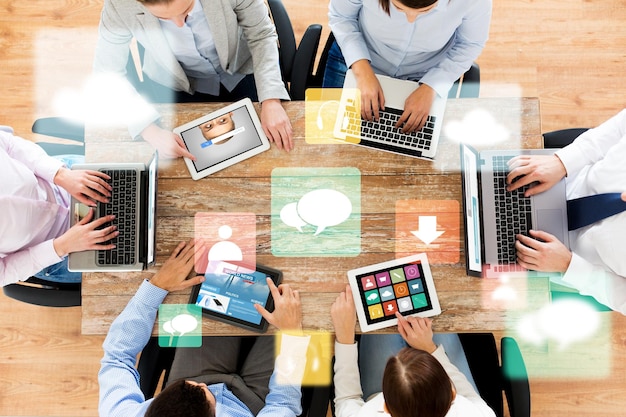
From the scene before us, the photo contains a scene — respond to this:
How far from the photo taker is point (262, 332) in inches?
67.3

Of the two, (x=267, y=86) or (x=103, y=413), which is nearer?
(x=103, y=413)

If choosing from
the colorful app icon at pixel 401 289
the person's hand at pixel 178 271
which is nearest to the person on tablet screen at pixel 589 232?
the colorful app icon at pixel 401 289

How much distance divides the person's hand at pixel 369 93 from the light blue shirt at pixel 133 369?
788 millimetres

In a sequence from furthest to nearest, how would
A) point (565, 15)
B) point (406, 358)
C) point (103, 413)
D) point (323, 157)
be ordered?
1. point (565, 15)
2. point (323, 157)
3. point (103, 413)
4. point (406, 358)

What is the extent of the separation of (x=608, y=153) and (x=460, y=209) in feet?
1.61

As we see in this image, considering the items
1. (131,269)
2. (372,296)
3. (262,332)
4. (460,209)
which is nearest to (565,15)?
(460,209)

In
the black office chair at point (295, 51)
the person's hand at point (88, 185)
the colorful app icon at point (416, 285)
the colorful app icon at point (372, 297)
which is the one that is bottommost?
the colorful app icon at point (372, 297)

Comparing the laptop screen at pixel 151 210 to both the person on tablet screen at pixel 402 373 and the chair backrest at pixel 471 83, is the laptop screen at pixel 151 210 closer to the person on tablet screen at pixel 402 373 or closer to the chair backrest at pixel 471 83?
the person on tablet screen at pixel 402 373

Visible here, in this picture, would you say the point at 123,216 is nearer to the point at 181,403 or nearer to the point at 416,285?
the point at 181,403

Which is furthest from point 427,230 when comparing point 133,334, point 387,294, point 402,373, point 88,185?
point 88,185

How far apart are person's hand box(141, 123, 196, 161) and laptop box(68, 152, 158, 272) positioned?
74mm

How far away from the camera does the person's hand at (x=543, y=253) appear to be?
1635 millimetres

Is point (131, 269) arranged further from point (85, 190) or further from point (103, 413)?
point (103, 413)

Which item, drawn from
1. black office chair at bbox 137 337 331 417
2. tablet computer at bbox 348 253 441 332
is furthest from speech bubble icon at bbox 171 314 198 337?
tablet computer at bbox 348 253 441 332
